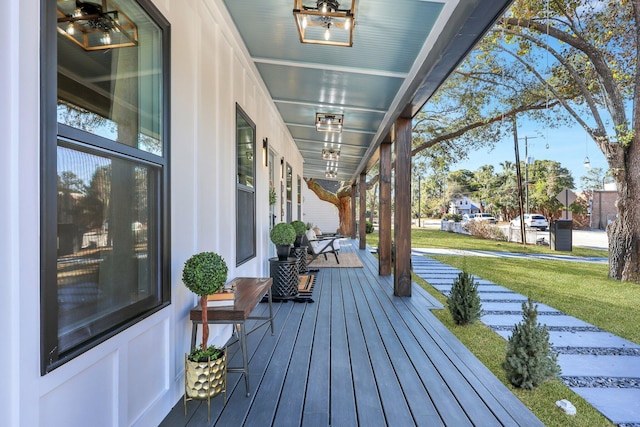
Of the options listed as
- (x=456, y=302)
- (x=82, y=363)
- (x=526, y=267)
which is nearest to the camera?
(x=82, y=363)

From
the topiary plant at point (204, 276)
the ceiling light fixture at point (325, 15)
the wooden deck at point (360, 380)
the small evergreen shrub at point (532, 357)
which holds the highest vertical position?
the ceiling light fixture at point (325, 15)

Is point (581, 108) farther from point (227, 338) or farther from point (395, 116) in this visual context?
point (227, 338)

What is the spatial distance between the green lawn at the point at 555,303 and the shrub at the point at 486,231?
704 centimetres

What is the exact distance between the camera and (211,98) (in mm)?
2598

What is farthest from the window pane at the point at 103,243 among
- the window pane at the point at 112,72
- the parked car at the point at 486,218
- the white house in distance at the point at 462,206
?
the white house in distance at the point at 462,206

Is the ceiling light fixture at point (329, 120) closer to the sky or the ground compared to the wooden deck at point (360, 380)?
closer to the sky

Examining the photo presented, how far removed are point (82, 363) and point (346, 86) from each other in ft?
11.7

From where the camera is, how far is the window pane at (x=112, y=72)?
3.99ft

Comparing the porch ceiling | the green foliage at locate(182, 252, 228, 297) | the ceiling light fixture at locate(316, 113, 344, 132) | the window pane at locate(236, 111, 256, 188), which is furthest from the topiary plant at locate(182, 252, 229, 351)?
the ceiling light fixture at locate(316, 113, 344, 132)

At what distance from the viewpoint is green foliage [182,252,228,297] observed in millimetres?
1881

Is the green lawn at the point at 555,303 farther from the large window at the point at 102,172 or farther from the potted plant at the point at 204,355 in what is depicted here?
the large window at the point at 102,172

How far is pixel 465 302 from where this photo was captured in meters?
3.63

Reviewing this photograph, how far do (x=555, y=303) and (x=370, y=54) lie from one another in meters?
4.68
